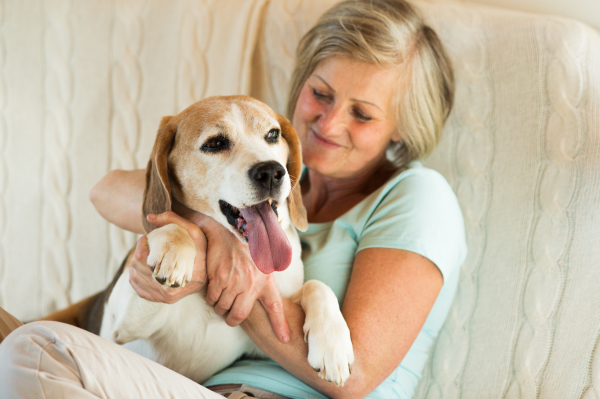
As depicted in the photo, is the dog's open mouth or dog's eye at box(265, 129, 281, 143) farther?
dog's eye at box(265, 129, 281, 143)

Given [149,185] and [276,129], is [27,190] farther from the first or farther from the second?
[276,129]

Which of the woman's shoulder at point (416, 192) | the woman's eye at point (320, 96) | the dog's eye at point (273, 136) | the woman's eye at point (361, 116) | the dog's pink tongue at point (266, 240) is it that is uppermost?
the woman's eye at point (320, 96)

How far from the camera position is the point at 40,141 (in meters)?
2.17

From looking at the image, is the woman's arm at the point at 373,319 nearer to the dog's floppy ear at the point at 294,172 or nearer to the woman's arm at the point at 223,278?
the woman's arm at the point at 223,278

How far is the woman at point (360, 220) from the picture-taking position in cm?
117

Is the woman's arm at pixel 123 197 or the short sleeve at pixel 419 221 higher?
the short sleeve at pixel 419 221

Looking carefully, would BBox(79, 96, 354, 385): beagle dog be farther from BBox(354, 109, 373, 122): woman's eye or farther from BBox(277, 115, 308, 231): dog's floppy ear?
BBox(354, 109, 373, 122): woman's eye

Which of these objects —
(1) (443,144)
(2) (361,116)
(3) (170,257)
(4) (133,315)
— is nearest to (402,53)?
(2) (361,116)

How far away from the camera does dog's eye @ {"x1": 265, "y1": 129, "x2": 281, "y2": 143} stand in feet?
4.31

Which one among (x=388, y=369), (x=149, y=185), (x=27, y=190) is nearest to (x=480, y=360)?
(x=388, y=369)

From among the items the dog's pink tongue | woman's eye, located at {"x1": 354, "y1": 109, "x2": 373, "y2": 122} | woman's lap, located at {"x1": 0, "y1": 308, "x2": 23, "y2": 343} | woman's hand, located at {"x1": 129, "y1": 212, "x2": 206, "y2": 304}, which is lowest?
woman's lap, located at {"x1": 0, "y1": 308, "x2": 23, "y2": 343}

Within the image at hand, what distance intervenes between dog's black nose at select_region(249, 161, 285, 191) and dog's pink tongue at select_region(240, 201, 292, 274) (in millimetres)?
73

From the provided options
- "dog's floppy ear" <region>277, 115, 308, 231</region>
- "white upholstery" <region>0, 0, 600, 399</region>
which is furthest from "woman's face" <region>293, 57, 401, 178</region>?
"white upholstery" <region>0, 0, 600, 399</region>

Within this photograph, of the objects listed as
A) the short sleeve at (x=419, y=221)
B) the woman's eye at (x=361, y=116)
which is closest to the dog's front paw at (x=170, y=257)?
the short sleeve at (x=419, y=221)
